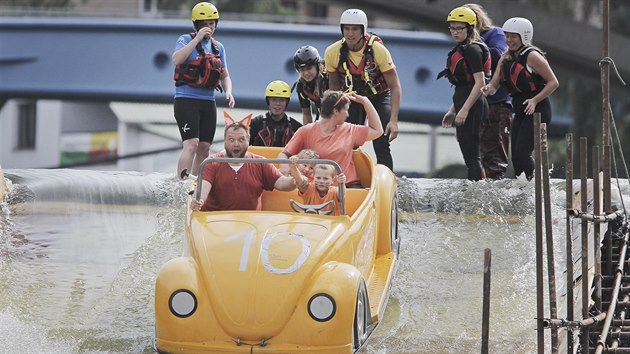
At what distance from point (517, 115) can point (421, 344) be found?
144 inches

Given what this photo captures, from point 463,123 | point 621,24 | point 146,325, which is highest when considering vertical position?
point 621,24

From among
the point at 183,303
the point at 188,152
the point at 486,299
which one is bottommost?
the point at 183,303

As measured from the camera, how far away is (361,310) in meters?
7.98

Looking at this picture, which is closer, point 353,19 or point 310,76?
point 353,19

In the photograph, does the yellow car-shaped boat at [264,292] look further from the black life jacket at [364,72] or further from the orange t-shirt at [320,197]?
the black life jacket at [364,72]

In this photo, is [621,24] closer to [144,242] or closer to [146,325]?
[144,242]

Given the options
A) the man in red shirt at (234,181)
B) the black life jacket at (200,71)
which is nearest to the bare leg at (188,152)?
the black life jacket at (200,71)

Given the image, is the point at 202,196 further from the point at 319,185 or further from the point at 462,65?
the point at 462,65

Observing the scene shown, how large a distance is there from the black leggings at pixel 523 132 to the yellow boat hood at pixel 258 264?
3.53 metres

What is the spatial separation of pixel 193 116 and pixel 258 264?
4057mm

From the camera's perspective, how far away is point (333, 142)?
31.9 feet

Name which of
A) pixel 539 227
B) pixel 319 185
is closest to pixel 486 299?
pixel 539 227

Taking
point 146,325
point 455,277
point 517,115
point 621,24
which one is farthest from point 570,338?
point 621,24

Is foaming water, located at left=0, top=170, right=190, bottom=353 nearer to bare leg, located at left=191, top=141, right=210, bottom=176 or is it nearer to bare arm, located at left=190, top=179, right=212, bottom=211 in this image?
bare leg, located at left=191, top=141, right=210, bottom=176
